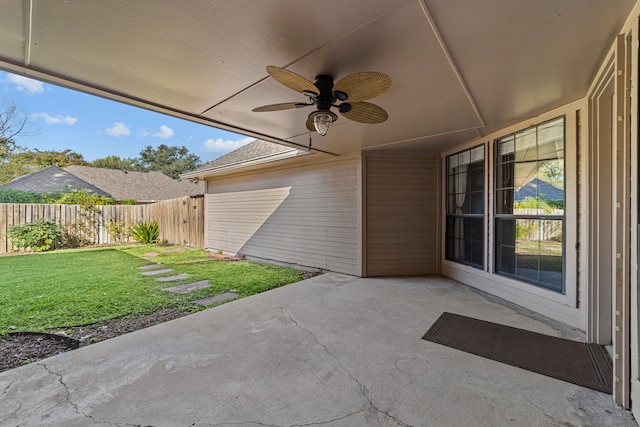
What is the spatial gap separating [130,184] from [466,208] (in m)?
18.9

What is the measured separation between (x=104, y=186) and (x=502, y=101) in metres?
19.5

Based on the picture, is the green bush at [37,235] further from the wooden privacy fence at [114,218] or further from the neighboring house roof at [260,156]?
the neighboring house roof at [260,156]

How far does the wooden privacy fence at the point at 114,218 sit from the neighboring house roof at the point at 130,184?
272 inches

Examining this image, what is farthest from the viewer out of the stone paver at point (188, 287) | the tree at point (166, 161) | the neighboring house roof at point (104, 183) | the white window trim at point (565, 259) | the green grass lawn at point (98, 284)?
the tree at point (166, 161)

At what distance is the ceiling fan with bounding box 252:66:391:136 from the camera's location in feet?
6.58

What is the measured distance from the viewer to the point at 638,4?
5.18 feet

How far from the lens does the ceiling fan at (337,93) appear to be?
6.58 ft

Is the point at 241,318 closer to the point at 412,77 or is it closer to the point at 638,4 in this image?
the point at 412,77

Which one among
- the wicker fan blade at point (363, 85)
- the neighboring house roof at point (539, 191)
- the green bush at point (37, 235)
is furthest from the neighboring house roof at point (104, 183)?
the neighboring house roof at point (539, 191)

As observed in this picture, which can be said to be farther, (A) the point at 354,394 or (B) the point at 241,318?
(B) the point at 241,318

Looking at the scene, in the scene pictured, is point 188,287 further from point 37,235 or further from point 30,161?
point 30,161

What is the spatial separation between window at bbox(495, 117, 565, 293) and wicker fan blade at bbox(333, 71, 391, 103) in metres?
2.65

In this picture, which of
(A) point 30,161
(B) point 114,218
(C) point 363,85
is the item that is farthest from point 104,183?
(C) point 363,85

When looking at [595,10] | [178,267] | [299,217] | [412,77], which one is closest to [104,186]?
[178,267]
